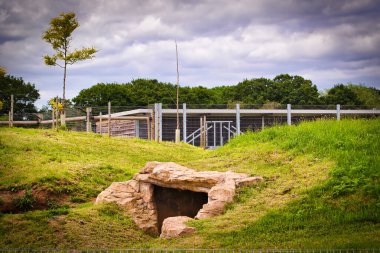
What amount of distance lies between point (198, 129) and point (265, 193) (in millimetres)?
29837

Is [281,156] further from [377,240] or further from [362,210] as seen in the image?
[377,240]

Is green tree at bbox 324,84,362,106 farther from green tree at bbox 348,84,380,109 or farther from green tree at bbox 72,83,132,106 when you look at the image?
green tree at bbox 72,83,132,106

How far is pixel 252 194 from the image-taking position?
1546cm

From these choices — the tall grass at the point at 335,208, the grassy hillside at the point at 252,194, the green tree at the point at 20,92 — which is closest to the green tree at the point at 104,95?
the green tree at the point at 20,92

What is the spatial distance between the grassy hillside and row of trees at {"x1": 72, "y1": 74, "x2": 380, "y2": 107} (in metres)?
38.3

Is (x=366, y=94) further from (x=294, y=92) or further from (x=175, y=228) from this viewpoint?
(x=175, y=228)

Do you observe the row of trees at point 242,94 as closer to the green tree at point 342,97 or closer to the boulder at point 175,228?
the green tree at point 342,97

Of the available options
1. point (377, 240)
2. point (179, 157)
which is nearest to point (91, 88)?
point (179, 157)

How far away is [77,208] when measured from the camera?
1688 cm

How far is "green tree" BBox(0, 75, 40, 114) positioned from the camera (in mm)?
56497

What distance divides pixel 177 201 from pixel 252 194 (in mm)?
3503

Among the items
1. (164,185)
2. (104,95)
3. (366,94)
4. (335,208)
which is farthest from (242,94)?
(335,208)

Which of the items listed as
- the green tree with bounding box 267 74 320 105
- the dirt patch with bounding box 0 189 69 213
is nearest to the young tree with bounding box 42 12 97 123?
the dirt patch with bounding box 0 189 69 213

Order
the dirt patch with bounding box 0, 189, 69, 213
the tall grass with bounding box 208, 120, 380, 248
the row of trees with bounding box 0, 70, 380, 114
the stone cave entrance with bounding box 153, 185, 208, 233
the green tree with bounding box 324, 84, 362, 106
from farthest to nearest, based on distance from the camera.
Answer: the green tree with bounding box 324, 84, 362, 106 → the row of trees with bounding box 0, 70, 380, 114 → the stone cave entrance with bounding box 153, 185, 208, 233 → the dirt patch with bounding box 0, 189, 69, 213 → the tall grass with bounding box 208, 120, 380, 248
